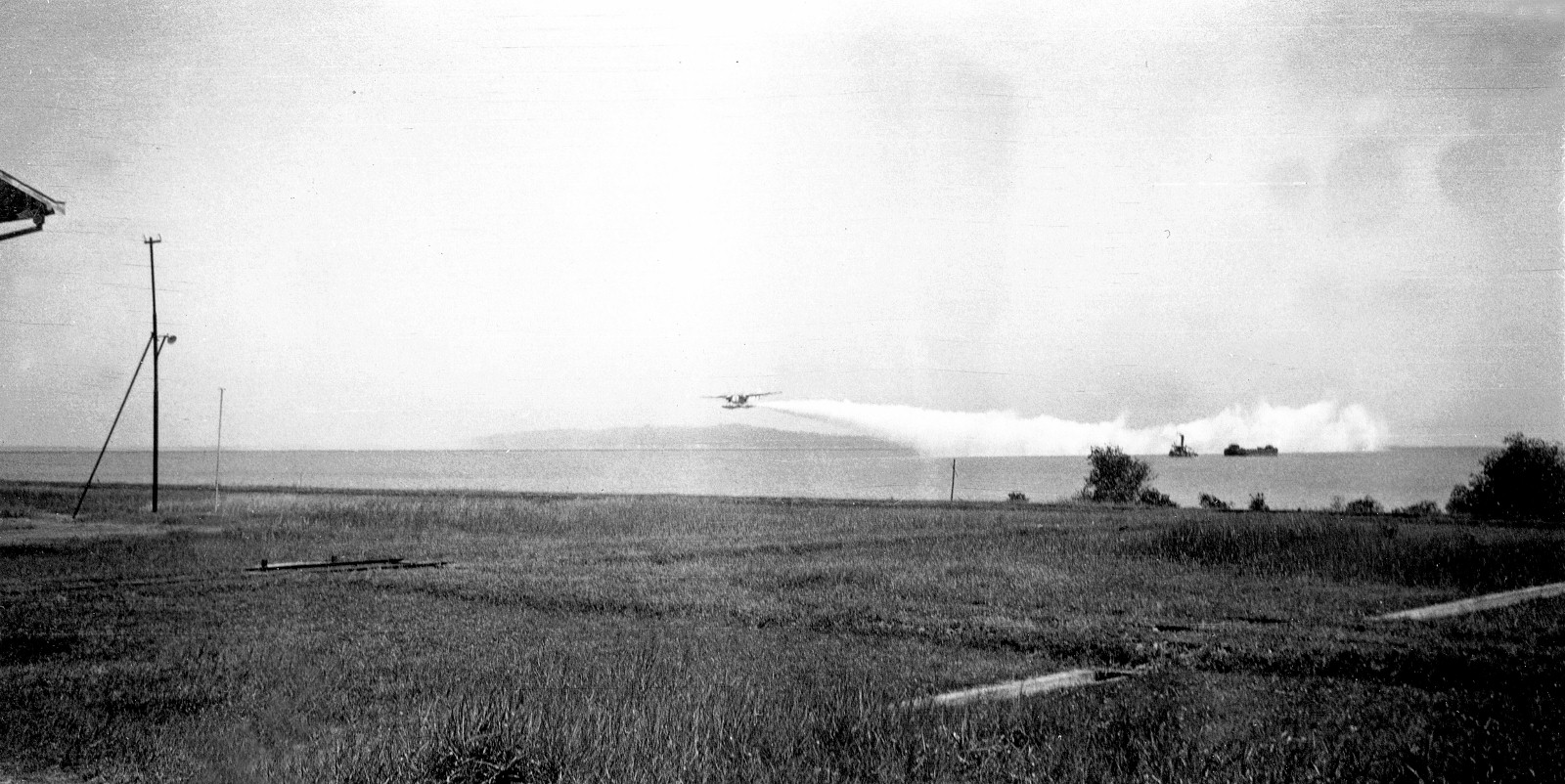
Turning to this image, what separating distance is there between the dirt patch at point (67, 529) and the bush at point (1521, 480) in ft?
135

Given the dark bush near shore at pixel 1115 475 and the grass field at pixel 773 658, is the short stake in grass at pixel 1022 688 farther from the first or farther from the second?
the dark bush near shore at pixel 1115 475

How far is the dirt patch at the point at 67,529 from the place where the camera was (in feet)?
57.1

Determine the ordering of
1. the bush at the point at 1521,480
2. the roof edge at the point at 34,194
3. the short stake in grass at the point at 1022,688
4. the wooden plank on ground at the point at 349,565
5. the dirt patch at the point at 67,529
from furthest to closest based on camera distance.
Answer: the bush at the point at 1521,480, the dirt patch at the point at 67,529, the wooden plank on ground at the point at 349,565, the roof edge at the point at 34,194, the short stake in grass at the point at 1022,688

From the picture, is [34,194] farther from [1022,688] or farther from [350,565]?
[1022,688]

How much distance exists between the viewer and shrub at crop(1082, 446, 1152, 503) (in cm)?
5431

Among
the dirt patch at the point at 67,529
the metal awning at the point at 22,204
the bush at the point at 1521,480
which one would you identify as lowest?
the dirt patch at the point at 67,529

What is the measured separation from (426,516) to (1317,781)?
24240 mm

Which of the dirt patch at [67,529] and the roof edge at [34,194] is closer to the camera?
the roof edge at [34,194]

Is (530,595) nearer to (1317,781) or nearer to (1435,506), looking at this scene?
(1317,781)

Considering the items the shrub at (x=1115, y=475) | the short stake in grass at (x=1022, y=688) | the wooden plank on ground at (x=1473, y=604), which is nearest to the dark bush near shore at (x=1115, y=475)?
the shrub at (x=1115, y=475)

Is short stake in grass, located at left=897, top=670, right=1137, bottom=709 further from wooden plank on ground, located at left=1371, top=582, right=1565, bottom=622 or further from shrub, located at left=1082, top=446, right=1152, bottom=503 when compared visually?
shrub, located at left=1082, top=446, right=1152, bottom=503

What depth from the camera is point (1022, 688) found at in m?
8.63

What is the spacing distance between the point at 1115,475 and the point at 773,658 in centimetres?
4893

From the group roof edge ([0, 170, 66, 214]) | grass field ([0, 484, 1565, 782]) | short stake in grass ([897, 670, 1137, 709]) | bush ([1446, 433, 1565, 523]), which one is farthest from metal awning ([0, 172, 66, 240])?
bush ([1446, 433, 1565, 523])
